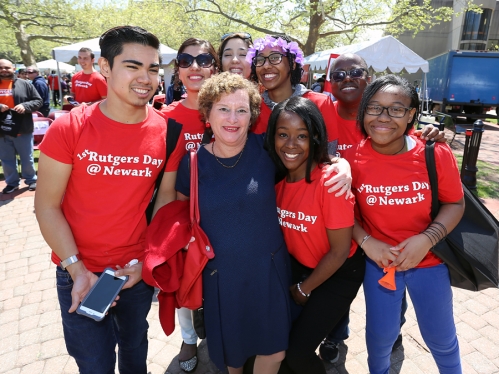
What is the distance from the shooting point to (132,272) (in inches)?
78.0

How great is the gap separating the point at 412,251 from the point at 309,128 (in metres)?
0.95

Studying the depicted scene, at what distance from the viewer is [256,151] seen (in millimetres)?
2180

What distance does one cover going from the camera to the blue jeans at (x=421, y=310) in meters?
2.15

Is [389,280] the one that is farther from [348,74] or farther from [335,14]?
[335,14]

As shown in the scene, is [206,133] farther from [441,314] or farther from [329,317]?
[441,314]

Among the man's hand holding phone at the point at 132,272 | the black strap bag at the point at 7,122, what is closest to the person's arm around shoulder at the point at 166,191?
the man's hand holding phone at the point at 132,272

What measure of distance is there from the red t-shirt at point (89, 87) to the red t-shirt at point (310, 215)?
20.8 ft

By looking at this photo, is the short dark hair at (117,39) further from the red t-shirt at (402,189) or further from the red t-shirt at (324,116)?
the red t-shirt at (402,189)

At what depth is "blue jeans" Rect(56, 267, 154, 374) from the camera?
6.29 ft

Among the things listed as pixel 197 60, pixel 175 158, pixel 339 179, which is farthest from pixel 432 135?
pixel 197 60

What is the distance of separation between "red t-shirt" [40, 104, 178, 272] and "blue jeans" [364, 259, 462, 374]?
154cm

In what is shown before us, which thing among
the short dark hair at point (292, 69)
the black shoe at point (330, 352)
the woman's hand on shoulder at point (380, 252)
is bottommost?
the black shoe at point (330, 352)

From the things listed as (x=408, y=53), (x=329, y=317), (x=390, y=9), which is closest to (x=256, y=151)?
(x=329, y=317)

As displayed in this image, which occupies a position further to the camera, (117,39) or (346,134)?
(346,134)
